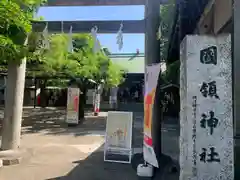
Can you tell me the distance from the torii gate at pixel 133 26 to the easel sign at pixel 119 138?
140cm

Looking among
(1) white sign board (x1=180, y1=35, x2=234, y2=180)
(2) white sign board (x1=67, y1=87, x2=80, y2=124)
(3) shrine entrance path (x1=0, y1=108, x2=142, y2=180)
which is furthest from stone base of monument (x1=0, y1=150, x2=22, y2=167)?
(2) white sign board (x1=67, y1=87, x2=80, y2=124)

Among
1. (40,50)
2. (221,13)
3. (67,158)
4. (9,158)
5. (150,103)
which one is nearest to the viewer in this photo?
(150,103)

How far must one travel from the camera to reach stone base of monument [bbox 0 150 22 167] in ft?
27.2

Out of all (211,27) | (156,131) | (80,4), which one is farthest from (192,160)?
(80,4)

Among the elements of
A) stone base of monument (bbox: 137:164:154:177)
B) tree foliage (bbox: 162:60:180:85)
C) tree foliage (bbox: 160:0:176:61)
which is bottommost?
stone base of monument (bbox: 137:164:154:177)

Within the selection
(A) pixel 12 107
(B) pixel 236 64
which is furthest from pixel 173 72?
(B) pixel 236 64

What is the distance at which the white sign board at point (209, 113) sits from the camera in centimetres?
411

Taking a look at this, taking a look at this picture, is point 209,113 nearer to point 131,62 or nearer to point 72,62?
point 72,62

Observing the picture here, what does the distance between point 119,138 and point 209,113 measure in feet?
15.7

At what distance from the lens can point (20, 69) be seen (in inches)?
376

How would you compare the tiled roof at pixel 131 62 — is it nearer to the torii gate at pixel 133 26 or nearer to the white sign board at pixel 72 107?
the white sign board at pixel 72 107

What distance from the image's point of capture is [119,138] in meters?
8.66

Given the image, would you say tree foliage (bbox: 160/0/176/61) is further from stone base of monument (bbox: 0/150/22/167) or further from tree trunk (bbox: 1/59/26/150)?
stone base of monument (bbox: 0/150/22/167)

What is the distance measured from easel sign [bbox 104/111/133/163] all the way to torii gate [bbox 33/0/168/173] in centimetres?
140
